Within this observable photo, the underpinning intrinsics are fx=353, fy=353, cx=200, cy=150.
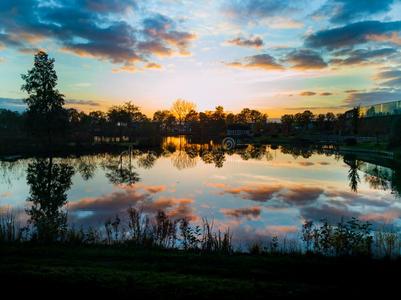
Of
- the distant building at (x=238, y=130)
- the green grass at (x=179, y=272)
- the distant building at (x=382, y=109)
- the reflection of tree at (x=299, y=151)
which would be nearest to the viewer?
the green grass at (x=179, y=272)

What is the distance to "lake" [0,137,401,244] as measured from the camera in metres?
15.9

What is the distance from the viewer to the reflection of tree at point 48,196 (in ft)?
37.8

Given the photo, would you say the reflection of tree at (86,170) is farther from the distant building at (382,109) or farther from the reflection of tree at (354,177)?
the distant building at (382,109)

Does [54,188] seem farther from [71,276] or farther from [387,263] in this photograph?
[387,263]

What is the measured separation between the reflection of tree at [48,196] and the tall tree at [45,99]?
18.6 m

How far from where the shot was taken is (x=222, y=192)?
73.4 ft

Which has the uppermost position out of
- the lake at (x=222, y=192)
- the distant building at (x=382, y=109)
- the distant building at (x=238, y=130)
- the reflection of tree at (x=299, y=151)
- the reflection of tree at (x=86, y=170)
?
the distant building at (x=382, y=109)

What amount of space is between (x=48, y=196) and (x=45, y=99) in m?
38.5

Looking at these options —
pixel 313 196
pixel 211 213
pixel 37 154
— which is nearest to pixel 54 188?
pixel 211 213

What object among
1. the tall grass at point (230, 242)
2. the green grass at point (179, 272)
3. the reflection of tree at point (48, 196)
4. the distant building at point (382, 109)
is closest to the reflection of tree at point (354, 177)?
the tall grass at point (230, 242)

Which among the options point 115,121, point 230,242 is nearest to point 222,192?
point 230,242

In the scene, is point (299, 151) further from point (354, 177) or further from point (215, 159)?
point (354, 177)

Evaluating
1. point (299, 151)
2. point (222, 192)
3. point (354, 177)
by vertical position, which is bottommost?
point (222, 192)

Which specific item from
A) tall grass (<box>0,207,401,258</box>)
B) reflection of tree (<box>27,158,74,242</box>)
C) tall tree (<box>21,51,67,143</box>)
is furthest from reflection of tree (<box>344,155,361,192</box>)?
tall tree (<box>21,51,67,143</box>)
